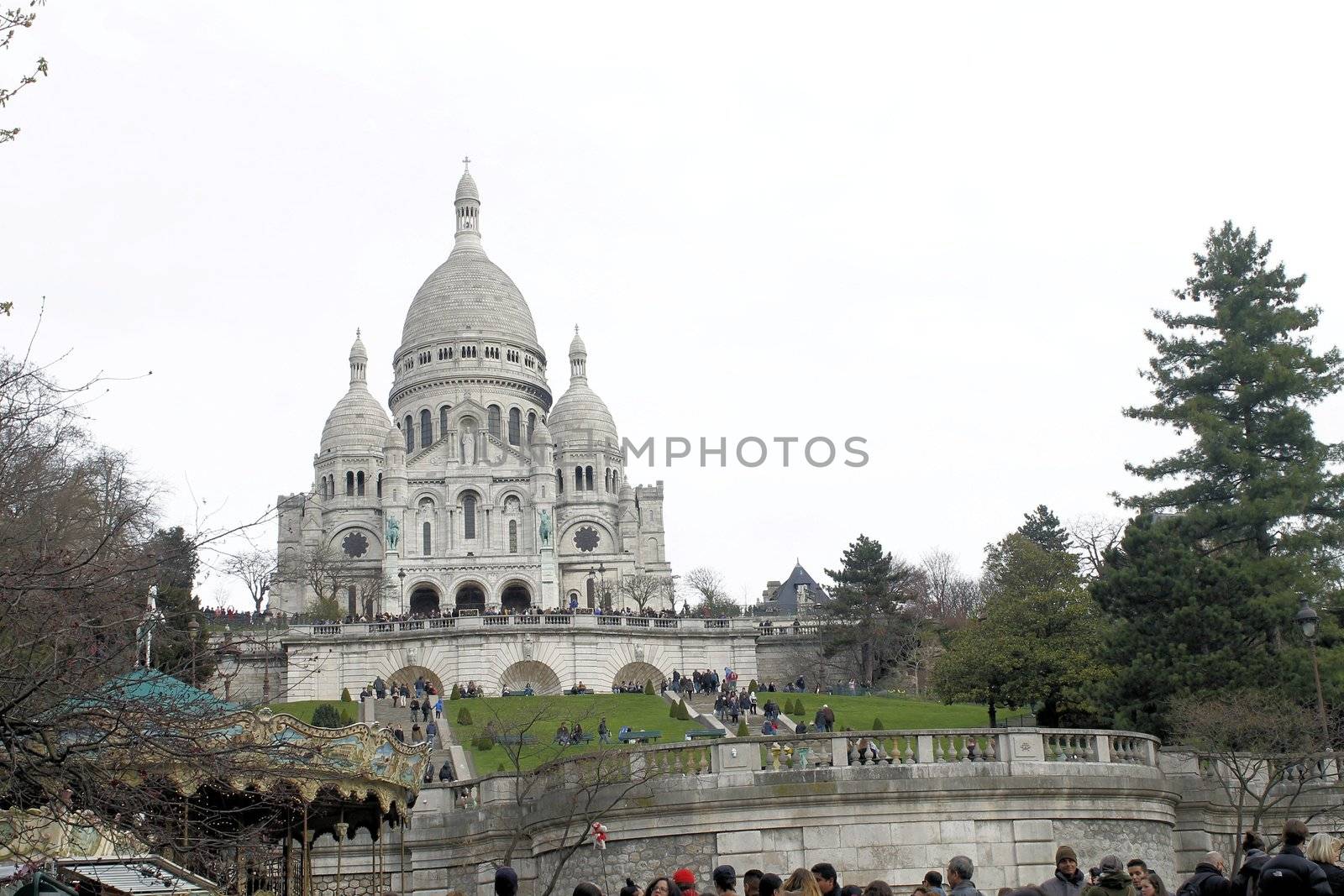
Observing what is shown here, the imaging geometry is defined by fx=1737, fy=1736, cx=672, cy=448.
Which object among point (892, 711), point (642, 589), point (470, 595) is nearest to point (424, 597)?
point (470, 595)

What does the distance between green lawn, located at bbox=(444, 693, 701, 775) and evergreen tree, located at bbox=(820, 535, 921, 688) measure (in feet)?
46.1

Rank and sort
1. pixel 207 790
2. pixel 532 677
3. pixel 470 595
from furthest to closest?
pixel 470 595
pixel 532 677
pixel 207 790

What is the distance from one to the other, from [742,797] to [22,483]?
11.0m

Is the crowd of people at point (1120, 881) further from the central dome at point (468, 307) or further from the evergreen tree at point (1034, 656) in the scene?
the central dome at point (468, 307)

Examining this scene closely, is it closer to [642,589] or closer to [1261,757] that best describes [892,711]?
[1261,757]

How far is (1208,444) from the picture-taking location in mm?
47219

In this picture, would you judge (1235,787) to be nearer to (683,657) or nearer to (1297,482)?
(1297,482)

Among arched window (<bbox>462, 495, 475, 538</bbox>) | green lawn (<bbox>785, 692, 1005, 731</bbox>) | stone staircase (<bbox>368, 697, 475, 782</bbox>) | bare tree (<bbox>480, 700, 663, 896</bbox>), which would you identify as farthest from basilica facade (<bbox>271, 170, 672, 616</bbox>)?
bare tree (<bbox>480, 700, 663, 896</bbox>)

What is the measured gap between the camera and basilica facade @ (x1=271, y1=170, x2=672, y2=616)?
3681 inches

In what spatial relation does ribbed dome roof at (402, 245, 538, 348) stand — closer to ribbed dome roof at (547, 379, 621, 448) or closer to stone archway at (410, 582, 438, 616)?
ribbed dome roof at (547, 379, 621, 448)

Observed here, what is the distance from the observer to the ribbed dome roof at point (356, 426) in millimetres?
102062

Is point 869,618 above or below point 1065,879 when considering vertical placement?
above

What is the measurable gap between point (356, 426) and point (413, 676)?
40.5 metres

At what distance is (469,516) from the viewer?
98125 millimetres
